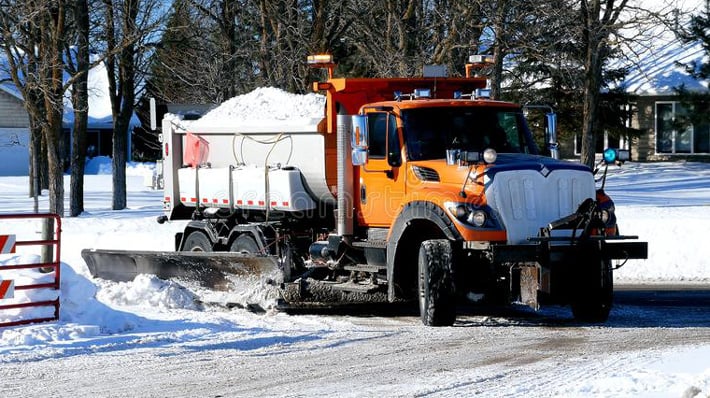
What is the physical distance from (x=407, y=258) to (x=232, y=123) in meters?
4.46

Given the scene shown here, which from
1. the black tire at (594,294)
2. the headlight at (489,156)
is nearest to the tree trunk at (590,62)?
the black tire at (594,294)

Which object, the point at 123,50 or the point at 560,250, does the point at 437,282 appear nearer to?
the point at 560,250

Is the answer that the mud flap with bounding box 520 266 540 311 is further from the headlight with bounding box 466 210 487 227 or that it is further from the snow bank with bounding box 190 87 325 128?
the snow bank with bounding box 190 87 325 128

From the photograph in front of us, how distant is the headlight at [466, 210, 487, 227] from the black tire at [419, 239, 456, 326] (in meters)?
0.35

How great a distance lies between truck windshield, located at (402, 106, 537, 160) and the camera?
43.7 feet

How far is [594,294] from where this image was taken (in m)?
12.7

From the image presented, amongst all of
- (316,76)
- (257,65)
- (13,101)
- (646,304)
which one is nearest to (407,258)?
(646,304)

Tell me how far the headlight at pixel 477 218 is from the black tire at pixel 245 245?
14.2 feet

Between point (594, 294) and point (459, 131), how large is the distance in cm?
245

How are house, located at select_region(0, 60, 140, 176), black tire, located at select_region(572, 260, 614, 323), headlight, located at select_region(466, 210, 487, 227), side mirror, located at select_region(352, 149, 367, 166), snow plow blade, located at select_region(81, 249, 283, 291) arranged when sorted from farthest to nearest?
1. house, located at select_region(0, 60, 140, 176)
2. snow plow blade, located at select_region(81, 249, 283, 291)
3. side mirror, located at select_region(352, 149, 367, 166)
4. black tire, located at select_region(572, 260, 614, 323)
5. headlight, located at select_region(466, 210, 487, 227)

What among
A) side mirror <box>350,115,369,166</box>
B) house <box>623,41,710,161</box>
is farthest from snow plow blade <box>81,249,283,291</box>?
house <box>623,41,710,161</box>

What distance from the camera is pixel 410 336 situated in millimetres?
11852

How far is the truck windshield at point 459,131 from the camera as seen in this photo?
1331 cm

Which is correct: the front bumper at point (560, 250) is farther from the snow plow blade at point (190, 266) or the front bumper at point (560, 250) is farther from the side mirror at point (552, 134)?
the snow plow blade at point (190, 266)
